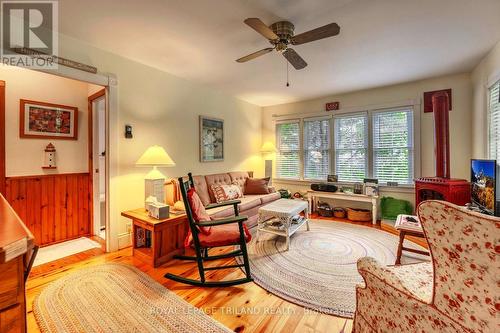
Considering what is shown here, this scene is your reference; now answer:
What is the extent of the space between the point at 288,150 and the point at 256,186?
150 cm

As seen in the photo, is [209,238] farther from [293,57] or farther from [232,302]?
[293,57]

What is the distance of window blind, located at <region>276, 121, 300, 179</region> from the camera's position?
5129mm

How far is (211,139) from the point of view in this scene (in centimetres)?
412

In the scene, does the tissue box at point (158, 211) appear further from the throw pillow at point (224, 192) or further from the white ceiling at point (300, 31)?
the white ceiling at point (300, 31)

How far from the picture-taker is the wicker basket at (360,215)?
4055 millimetres

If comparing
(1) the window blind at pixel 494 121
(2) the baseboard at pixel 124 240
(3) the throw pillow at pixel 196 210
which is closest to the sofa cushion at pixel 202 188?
(2) the baseboard at pixel 124 240

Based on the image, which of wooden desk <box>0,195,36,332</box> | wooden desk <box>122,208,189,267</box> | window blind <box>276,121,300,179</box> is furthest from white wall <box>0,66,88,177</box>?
window blind <box>276,121,300,179</box>

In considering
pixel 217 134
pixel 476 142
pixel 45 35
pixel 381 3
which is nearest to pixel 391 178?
pixel 476 142

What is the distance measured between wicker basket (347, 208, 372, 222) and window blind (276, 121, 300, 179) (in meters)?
1.42

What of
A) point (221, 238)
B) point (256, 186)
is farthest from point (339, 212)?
point (221, 238)

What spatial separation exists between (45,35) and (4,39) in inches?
12.6

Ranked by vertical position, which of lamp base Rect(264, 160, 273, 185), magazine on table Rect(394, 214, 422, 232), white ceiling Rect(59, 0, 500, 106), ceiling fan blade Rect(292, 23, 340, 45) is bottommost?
magazine on table Rect(394, 214, 422, 232)

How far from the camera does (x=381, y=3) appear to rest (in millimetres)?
1850

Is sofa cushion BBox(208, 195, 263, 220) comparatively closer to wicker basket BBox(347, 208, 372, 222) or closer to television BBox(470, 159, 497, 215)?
wicker basket BBox(347, 208, 372, 222)
